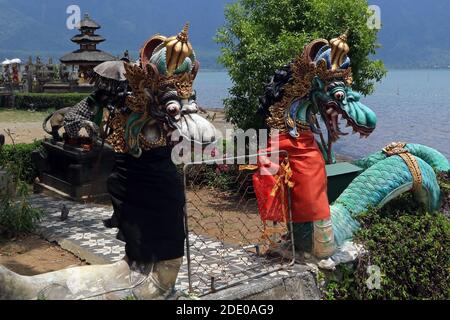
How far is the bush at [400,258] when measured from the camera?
16.6 feet

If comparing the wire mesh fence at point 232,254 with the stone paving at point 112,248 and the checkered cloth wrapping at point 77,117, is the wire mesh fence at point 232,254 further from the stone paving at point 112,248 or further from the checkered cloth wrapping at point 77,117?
the checkered cloth wrapping at point 77,117

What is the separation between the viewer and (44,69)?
102ft

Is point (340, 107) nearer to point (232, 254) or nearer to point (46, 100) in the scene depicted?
point (232, 254)

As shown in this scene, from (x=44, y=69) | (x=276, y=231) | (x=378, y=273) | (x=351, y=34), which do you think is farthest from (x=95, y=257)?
(x=44, y=69)

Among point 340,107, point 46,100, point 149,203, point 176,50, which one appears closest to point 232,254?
point 340,107

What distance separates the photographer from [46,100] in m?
25.2

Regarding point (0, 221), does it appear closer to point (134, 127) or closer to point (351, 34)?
point (134, 127)

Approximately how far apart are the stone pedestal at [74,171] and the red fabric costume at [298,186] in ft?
15.4

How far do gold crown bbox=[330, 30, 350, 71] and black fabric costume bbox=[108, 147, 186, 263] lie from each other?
1887 mm

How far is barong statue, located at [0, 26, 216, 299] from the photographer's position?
357 centimetres

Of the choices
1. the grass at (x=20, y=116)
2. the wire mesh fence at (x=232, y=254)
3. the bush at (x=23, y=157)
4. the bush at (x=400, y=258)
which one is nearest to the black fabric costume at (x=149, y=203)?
the wire mesh fence at (x=232, y=254)

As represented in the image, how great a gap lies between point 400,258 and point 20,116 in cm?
2066
